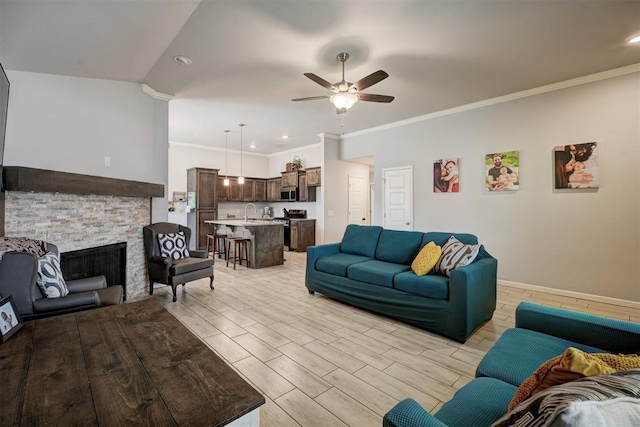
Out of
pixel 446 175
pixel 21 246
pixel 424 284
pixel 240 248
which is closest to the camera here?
pixel 21 246

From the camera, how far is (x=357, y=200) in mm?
7836

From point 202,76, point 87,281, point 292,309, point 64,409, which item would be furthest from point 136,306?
point 202,76

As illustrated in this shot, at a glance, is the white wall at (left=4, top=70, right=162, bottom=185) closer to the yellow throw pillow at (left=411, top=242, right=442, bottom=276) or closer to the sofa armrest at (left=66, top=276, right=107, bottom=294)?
the sofa armrest at (left=66, top=276, right=107, bottom=294)

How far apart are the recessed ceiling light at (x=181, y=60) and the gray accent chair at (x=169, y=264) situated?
2.31 m

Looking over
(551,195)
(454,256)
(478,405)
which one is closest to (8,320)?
(478,405)

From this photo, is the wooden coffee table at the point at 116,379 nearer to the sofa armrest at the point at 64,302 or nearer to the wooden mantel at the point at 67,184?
the sofa armrest at the point at 64,302

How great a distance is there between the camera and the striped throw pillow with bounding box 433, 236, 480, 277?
283 cm

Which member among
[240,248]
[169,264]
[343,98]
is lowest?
[240,248]

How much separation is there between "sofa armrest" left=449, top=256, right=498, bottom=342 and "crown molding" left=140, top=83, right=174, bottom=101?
469cm

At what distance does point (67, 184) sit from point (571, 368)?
13.1 feet

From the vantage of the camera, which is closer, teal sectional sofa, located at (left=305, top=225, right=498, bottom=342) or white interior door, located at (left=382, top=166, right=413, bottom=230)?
teal sectional sofa, located at (left=305, top=225, right=498, bottom=342)

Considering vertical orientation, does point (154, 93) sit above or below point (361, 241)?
above

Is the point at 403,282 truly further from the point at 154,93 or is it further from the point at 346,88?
the point at 154,93

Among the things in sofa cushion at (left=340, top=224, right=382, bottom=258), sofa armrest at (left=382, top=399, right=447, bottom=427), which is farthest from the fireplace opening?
sofa armrest at (left=382, top=399, right=447, bottom=427)
